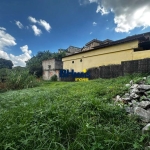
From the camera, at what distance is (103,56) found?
10781mm

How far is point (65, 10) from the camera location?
8.34 m

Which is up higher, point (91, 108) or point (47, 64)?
point (47, 64)

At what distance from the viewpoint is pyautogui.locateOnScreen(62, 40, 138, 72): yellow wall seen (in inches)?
351

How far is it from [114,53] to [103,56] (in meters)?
1.18

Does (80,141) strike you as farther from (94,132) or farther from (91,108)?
(91,108)

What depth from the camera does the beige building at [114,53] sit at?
27.6ft

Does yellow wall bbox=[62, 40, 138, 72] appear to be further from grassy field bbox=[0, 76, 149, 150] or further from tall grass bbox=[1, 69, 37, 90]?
grassy field bbox=[0, 76, 149, 150]

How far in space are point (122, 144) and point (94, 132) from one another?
34 centimetres

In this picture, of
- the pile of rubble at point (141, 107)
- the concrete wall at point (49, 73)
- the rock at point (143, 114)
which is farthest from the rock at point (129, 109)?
the concrete wall at point (49, 73)

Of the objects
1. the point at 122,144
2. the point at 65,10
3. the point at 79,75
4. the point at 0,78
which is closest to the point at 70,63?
the point at 79,75

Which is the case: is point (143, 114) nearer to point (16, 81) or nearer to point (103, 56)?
point (16, 81)

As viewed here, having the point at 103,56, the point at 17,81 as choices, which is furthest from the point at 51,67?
the point at 17,81

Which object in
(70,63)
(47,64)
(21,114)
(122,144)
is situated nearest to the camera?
(122,144)

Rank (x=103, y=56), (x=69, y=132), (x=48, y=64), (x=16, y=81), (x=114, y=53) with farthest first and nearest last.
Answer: (x=48, y=64) → (x=103, y=56) → (x=114, y=53) → (x=16, y=81) → (x=69, y=132)
